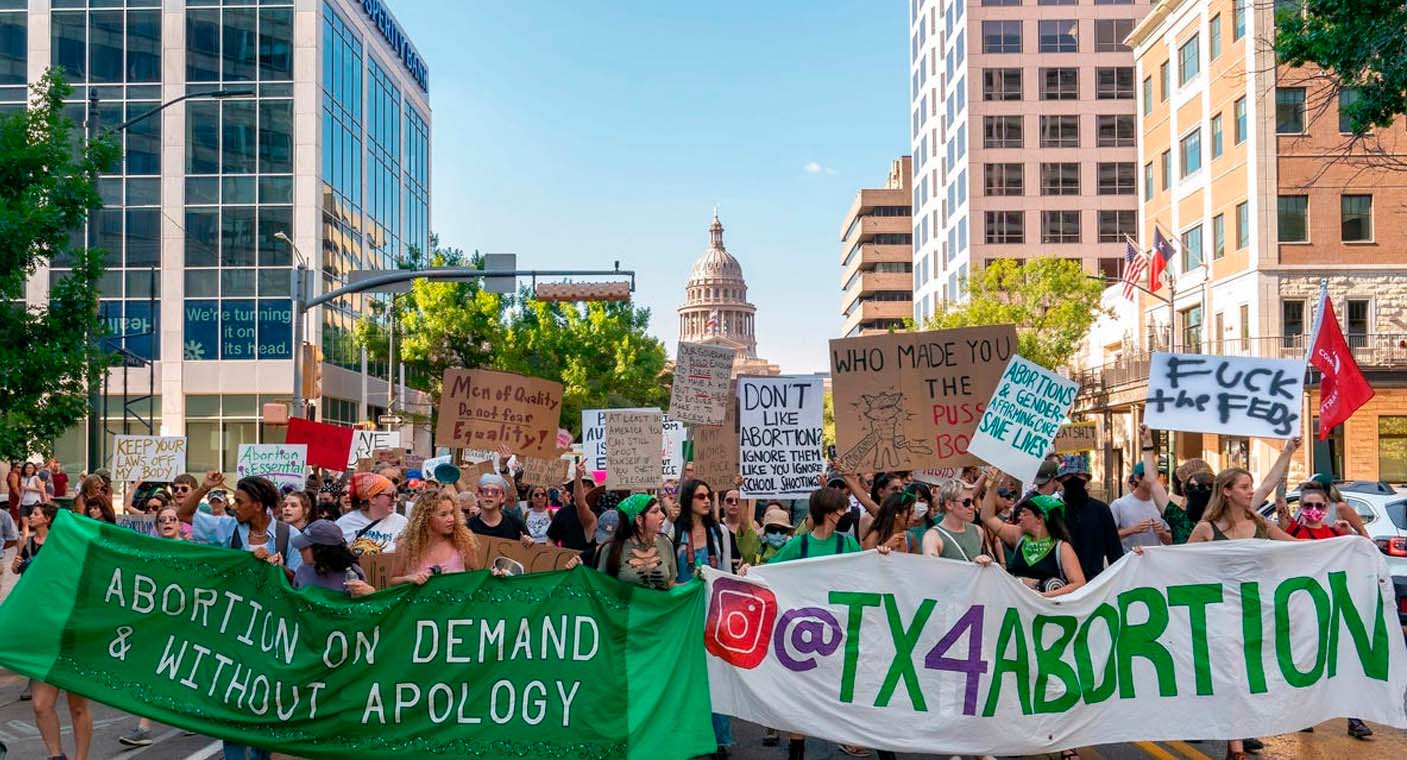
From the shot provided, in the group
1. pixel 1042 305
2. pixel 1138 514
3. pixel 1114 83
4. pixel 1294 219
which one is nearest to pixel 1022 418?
pixel 1138 514

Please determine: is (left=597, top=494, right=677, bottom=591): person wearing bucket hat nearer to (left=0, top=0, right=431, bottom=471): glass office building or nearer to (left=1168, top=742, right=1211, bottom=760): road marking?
(left=1168, top=742, right=1211, bottom=760): road marking

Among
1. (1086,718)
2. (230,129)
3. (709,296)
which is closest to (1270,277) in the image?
(230,129)

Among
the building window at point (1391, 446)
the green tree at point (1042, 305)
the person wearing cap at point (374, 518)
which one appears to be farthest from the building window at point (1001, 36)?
the person wearing cap at point (374, 518)

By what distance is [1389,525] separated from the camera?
14.3 meters

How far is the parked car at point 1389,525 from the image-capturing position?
13.9 m

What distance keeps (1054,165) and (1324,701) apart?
76250mm

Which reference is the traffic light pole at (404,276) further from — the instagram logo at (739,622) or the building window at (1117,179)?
the building window at (1117,179)

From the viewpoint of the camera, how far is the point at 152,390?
39906 millimetres

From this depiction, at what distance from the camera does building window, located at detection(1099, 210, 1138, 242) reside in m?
81.0

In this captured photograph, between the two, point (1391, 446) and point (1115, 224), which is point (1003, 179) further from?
point (1391, 446)

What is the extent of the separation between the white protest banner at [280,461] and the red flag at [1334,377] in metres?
10.8

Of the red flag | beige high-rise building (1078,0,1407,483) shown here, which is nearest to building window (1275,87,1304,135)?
beige high-rise building (1078,0,1407,483)

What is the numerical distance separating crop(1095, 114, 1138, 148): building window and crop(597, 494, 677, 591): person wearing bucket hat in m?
77.8

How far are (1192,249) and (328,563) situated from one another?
147ft
